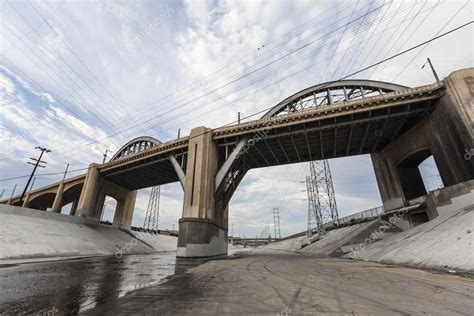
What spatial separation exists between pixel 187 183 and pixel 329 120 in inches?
662

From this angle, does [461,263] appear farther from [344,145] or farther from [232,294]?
[344,145]

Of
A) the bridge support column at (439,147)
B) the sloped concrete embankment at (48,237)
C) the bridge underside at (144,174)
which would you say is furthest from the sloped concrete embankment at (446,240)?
the bridge underside at (144,174)

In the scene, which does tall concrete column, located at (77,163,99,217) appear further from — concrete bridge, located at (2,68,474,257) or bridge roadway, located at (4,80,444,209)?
concrete bridge, located at (2,68,474,257)

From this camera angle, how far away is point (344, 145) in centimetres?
2797

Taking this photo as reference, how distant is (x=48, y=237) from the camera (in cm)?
2289

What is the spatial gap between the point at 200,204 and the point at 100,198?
29.5 meters

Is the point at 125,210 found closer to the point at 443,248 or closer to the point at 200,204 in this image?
the point at 200,204

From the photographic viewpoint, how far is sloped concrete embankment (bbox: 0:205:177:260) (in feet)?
59.4

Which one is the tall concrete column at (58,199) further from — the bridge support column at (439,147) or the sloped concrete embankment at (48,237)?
the bridge support column at (439,147)

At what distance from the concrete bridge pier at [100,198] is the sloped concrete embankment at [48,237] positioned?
108 inches

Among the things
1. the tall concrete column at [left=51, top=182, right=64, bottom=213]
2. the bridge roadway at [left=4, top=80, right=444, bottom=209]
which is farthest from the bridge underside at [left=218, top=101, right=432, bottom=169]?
the tall concrete column at [left=51, top=182, right=64, bottom=213]

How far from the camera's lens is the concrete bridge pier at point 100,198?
37875mm

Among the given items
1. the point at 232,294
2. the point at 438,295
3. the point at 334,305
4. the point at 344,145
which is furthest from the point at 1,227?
the point at 344,145

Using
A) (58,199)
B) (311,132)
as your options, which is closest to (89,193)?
(58,199)
